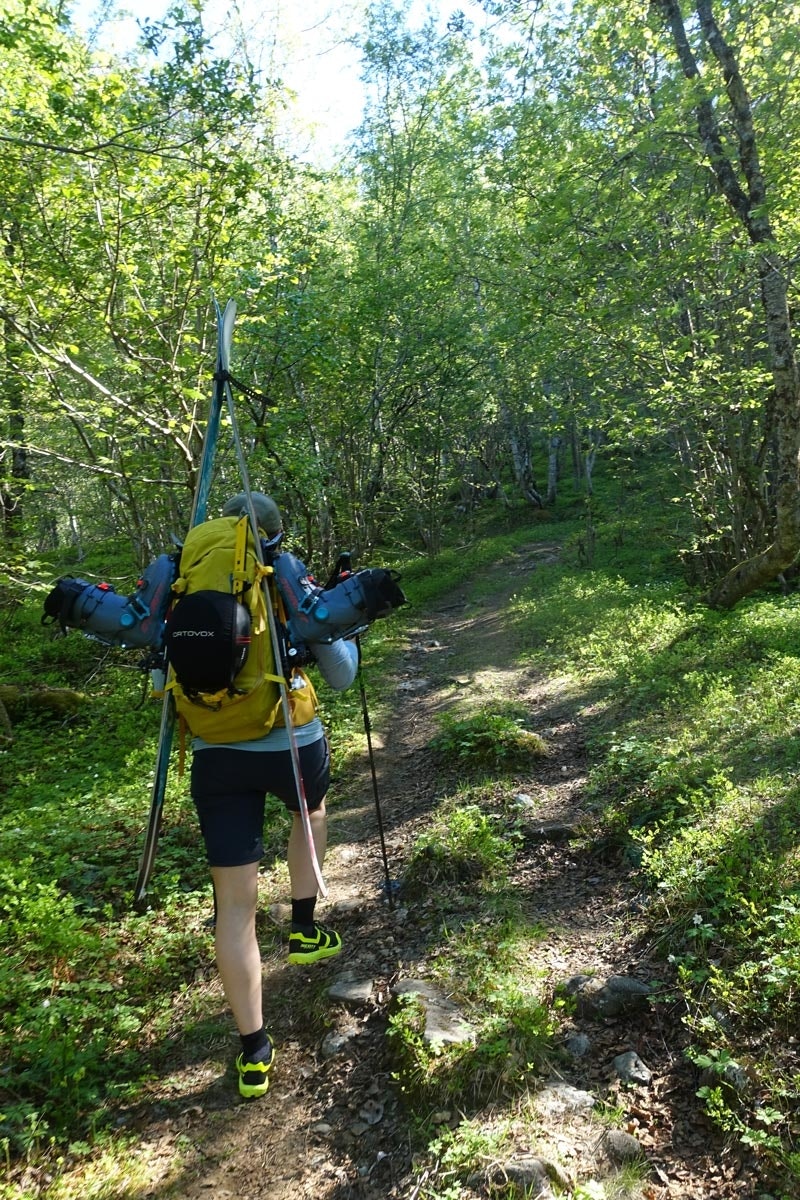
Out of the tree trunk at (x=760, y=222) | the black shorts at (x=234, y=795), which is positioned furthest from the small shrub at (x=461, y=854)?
the tree trunk at (x=760, y=222)

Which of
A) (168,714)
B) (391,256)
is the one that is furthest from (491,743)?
(391,256)

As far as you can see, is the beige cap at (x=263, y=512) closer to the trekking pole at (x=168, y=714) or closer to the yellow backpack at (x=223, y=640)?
the yellow backpack at (x=223, y=640)

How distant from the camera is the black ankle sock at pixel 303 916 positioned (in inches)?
144

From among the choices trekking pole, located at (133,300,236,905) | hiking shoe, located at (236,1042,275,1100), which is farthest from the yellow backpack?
hiking shoe, located at (236,1042,275,1100)

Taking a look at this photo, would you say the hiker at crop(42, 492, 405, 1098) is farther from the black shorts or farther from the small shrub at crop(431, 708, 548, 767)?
the small shrub at crop(431, 708, 548, 767)

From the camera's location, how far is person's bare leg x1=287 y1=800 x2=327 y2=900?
11.6ft

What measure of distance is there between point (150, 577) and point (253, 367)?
321 inches

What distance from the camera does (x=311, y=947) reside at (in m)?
3.62

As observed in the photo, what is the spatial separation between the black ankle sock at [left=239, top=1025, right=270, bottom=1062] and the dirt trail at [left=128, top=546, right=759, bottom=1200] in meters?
0.24

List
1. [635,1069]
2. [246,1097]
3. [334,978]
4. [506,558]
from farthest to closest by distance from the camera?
1. [506,558]
2. [334,978]
3. [246,1097]
4. [635,1069]

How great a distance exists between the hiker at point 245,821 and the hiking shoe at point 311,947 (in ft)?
Answer: 1.56

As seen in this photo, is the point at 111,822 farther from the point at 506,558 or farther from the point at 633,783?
the point at 506,558

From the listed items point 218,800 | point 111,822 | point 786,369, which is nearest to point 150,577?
point 218,800

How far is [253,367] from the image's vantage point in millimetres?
10492
